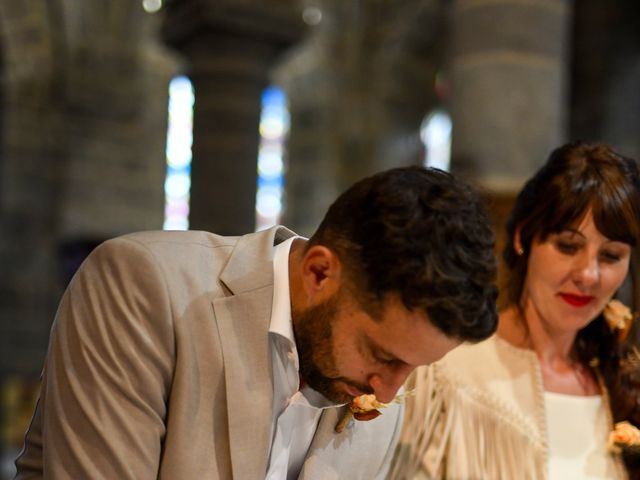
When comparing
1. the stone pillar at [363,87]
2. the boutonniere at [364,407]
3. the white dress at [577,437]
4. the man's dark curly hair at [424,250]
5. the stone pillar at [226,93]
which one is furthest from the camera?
the stone pillar at [363,87]

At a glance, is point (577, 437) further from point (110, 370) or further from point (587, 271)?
point (110, 370)

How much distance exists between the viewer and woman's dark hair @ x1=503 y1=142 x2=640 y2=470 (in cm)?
262

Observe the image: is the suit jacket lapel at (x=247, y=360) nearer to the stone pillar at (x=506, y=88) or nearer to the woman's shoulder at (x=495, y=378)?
the woman's shoulder at (x=495, y=378)

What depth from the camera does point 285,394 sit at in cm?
203

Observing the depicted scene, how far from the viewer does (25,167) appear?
1558cm

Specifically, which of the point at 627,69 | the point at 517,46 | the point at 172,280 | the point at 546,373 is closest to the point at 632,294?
the point at 546,373

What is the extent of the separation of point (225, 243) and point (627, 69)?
9.60 meters

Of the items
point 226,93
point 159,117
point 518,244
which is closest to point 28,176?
point 159,117

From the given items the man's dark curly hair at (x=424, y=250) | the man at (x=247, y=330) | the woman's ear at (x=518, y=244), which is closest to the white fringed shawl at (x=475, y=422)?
the woman's ear at (x=518, y=244)

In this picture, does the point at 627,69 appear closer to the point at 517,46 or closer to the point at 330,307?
the point at 517,46

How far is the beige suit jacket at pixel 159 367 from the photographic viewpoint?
1753 mm

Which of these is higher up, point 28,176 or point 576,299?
point 576,299

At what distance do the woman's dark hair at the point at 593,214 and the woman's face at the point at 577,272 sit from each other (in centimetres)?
3

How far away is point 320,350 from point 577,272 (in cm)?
104
